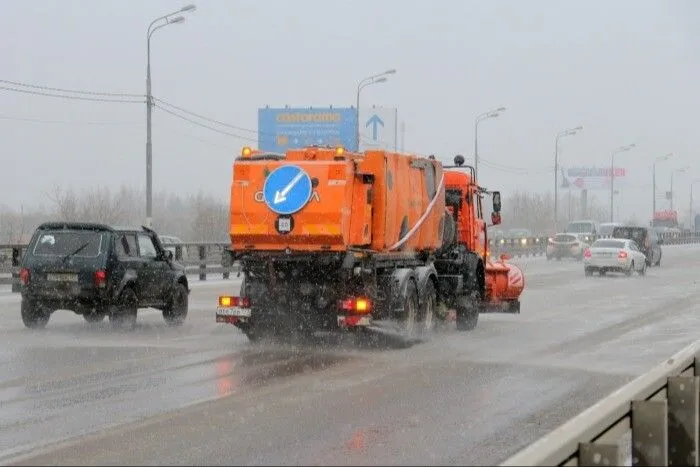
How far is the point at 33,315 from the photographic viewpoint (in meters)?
18.6

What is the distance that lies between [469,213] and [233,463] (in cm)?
1242

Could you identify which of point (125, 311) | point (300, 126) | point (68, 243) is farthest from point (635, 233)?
point (68, 243)

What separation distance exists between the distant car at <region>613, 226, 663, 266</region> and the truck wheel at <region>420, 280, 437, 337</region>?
113ft

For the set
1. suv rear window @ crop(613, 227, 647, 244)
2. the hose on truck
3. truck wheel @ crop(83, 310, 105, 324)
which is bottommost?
truck wheel @ crop(83, 310, 105, 324)

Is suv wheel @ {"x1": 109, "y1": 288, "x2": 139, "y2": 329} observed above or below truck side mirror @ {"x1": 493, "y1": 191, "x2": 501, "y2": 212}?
below

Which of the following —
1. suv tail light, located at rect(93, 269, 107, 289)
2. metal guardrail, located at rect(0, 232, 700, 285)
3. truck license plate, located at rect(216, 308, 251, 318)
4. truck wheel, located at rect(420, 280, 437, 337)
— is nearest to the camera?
truck license plate, located at rect(216, 308, 251, 318)

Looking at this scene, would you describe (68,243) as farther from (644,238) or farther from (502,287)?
(644,238)

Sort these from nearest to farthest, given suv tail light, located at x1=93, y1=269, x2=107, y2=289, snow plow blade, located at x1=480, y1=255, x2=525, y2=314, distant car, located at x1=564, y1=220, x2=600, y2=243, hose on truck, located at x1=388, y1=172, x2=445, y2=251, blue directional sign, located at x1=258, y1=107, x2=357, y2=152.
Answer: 1. hose on truck, located at x1=388, y1=172, x2=445, y2=251
2. suv tail light, located at x1=93, y1=269, x2=107, y2=289
3. snow plow blade, located at x1=480, y1=255, x2=525, y2=314
4. distant car, located at x1=564, y1=220, x2=600, y2=243
5. blue directional sign, located at x1=258, y1=107, x2=357, y2=152

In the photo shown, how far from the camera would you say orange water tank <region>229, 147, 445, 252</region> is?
50.6 feet

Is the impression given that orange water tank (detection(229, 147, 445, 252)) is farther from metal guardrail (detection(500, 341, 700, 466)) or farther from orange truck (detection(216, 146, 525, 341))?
metal guardrail (detection(500, 341, 700, 466))

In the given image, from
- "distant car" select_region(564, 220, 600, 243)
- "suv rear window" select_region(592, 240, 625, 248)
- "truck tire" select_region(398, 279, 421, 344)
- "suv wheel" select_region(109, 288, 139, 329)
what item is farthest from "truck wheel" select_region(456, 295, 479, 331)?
"distant car" select_region(564, 220, 600, 243)

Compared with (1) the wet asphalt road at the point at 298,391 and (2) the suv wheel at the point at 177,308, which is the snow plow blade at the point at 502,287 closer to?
(1) the wet asphalt road at the point at 298,391

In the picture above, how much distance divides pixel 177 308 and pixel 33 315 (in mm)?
2440

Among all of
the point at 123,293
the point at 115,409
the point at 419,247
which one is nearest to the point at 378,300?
the point at 419,247
